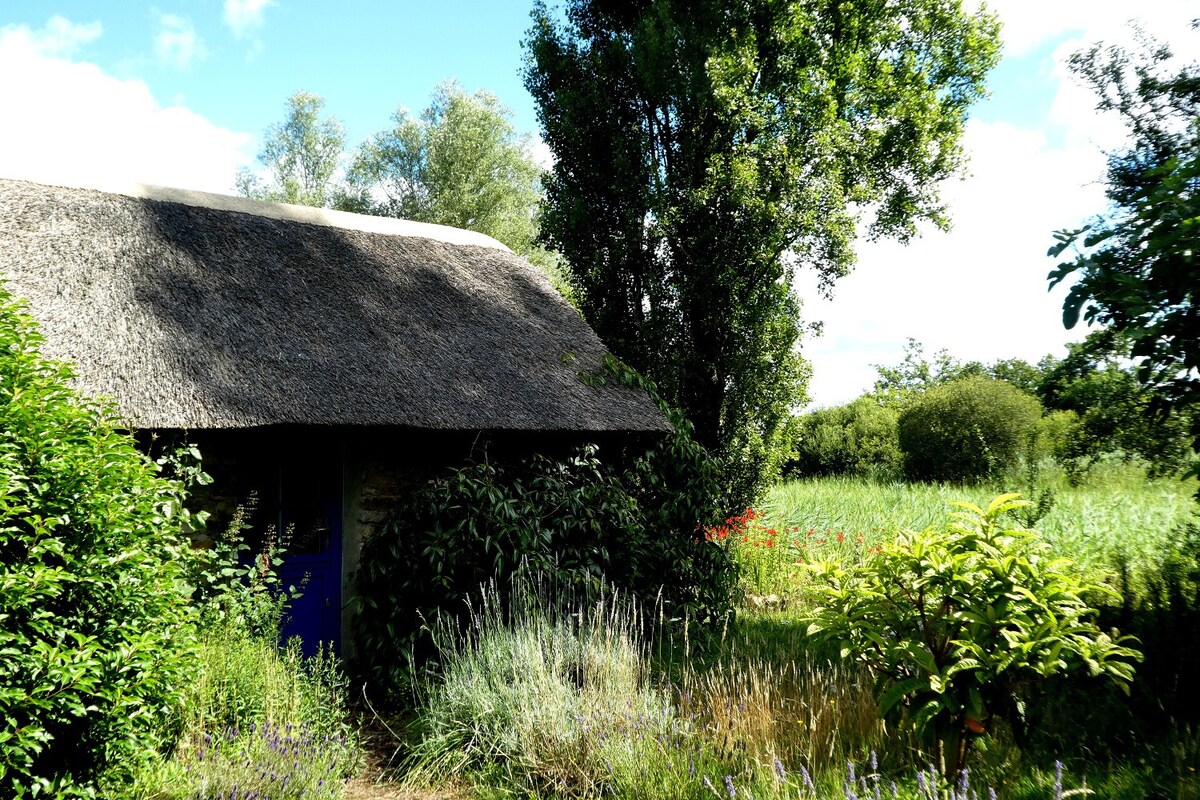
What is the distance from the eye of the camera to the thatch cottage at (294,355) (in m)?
5.47

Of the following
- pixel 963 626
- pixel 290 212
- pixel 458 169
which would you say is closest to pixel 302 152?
pixel 458 169

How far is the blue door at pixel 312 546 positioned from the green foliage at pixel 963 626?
4135mm

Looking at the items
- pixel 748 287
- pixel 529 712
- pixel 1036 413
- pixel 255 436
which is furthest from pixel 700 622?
pixel 1036 413

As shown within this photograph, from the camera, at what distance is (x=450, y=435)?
22.4 ft

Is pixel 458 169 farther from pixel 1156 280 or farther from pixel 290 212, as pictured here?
pixel 1156 280

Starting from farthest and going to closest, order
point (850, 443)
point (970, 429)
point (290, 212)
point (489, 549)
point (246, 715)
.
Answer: point (850, 443) < point (970, 429) < point (290, 212) < point (489, 549) < point (246, 715)

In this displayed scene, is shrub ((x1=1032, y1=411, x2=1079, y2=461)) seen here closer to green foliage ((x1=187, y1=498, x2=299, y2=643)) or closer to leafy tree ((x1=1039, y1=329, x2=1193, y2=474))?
leafy tree ((x1=1039, y1=329, x2=1193, y2=474))

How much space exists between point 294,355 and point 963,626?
4940 mm

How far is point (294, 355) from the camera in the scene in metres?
6.07

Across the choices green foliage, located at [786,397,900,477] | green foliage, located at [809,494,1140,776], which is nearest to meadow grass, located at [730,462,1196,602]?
green foliage, located at [809,494,1140,776]

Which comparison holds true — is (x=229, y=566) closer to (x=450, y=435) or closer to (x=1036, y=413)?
(x=450, y=435)

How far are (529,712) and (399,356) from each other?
11.1ft

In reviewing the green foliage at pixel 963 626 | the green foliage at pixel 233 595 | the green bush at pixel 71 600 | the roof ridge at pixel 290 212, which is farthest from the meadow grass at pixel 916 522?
the green bush at pixel 71 600

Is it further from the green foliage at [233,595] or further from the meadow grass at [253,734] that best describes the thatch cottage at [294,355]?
the meadow grass at [253,734]
